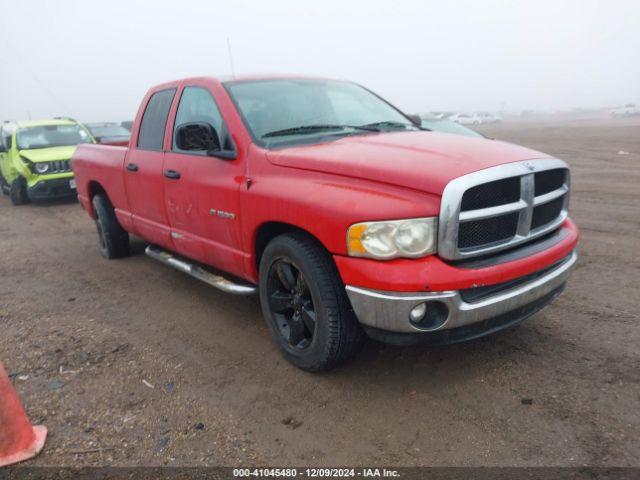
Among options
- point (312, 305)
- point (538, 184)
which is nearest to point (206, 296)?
point (312, 305)

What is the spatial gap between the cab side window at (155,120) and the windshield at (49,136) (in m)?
7.58

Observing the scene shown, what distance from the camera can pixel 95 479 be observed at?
92.4 inches

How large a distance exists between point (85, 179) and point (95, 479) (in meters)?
4.31

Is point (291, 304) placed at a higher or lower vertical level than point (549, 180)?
lower

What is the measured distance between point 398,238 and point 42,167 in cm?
992

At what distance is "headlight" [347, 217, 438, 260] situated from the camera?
2.46 meters

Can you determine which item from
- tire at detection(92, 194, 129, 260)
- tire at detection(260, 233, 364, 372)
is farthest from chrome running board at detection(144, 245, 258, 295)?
tire at detection(92, 194, 129, 260)

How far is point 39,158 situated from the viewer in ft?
33.3

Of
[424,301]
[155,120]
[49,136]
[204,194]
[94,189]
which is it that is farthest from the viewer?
[49,136]

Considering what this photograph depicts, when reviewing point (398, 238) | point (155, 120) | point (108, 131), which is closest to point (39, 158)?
point (108, 131)

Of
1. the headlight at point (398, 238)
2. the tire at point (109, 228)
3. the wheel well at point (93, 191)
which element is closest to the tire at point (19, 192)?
the wheel well at point (93, 191)

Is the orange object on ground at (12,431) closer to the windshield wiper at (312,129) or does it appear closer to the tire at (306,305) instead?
the tire at (306,305)

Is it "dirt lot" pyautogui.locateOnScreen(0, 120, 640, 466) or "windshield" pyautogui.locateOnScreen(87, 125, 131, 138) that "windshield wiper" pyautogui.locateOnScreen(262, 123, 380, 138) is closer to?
"dirt lot" pyautogui.locateOnScreen(0, 120, 640, 466)

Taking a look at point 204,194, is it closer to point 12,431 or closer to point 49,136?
point 12,431
